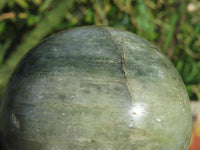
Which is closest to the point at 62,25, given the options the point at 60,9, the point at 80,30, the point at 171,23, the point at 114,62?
the point at 60,9

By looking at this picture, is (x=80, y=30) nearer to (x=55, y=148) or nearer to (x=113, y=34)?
(x=113, y=34)

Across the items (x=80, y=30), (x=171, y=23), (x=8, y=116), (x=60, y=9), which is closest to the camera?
(x=8, y=116)

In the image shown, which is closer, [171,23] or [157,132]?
[157,132]

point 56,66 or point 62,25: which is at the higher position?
point 56,66

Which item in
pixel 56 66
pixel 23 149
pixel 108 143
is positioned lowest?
pixel 23 149

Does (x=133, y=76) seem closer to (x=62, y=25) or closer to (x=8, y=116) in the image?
(x=8, y=116)

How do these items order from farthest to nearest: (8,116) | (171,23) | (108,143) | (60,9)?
(171,23)
(60,9)
(8,116)
(108,143)

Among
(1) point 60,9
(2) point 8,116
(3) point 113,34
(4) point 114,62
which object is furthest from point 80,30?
(1) point 60,9
